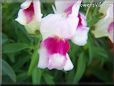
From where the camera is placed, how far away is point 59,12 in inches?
23.5

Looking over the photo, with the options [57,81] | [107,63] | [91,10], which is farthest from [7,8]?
[107,63]

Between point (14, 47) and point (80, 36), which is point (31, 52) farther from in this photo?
point (80, 36)

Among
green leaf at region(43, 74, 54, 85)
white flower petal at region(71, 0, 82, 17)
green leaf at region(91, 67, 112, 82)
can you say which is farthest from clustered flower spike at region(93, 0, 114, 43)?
green leaf at region(91, 67, 112, 82)

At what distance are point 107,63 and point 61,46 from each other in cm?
76

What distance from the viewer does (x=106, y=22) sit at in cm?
74

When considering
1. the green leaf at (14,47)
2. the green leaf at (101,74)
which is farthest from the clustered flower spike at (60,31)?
A: the green leaf at (101,74)

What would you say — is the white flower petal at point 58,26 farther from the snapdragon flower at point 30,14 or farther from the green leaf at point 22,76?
the green leaf at point 22,76

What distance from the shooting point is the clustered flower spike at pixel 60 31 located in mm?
578

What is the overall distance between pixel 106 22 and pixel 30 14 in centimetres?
18

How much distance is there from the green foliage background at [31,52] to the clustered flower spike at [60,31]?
10 cm

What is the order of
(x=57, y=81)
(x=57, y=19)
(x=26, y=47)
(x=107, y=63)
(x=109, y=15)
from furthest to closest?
(x=107, y=63) → (x=57, y=81) → (x=26, y=47) → (x=109, y=15) → (x=57, y=19)

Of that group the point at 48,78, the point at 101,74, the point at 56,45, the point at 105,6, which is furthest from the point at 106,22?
the point at 101,74

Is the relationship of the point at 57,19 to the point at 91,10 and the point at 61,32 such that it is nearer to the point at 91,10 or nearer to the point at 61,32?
the point at 61,32

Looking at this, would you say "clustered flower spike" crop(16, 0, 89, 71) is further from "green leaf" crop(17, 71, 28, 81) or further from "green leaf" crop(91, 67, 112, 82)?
"green leaf" crop(91, 67, 112, 82)
